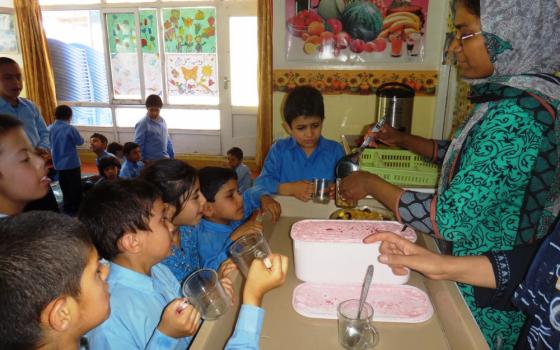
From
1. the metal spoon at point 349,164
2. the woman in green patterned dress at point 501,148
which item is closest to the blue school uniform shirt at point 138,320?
the woman in green patterned dress at point 501,148

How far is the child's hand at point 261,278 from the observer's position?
93 cm

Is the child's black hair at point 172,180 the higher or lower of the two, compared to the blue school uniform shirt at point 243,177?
higher

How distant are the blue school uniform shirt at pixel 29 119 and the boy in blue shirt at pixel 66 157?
69 centimetres

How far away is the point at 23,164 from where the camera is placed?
1616 mm

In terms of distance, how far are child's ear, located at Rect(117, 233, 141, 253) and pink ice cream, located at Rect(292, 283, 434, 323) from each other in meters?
0.52

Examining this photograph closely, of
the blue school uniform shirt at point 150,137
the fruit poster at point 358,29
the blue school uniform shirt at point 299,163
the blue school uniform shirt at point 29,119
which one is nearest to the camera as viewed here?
the blue school uniform shirt at point 299,163

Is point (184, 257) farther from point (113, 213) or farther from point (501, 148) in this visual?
point (501, 148)

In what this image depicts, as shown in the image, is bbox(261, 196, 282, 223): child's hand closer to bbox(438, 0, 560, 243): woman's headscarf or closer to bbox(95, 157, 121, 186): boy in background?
bbox(438, 0, 560, 243): woman's headscarf

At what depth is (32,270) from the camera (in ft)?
2.41

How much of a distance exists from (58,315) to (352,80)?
415 centimetres

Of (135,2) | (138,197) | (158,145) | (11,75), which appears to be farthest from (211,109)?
(138,197)

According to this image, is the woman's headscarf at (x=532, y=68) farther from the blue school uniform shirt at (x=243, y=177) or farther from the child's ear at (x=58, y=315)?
the blue school uniform shirt at (x=243, y=177)

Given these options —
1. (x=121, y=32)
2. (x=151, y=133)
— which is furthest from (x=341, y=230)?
(x=121, y=32)

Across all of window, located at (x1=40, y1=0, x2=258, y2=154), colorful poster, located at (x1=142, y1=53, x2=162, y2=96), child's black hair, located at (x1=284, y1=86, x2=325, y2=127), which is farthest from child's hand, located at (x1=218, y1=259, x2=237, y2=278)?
colorful poster, located at (x1=142, y1=53, x2=162, y2=96)
